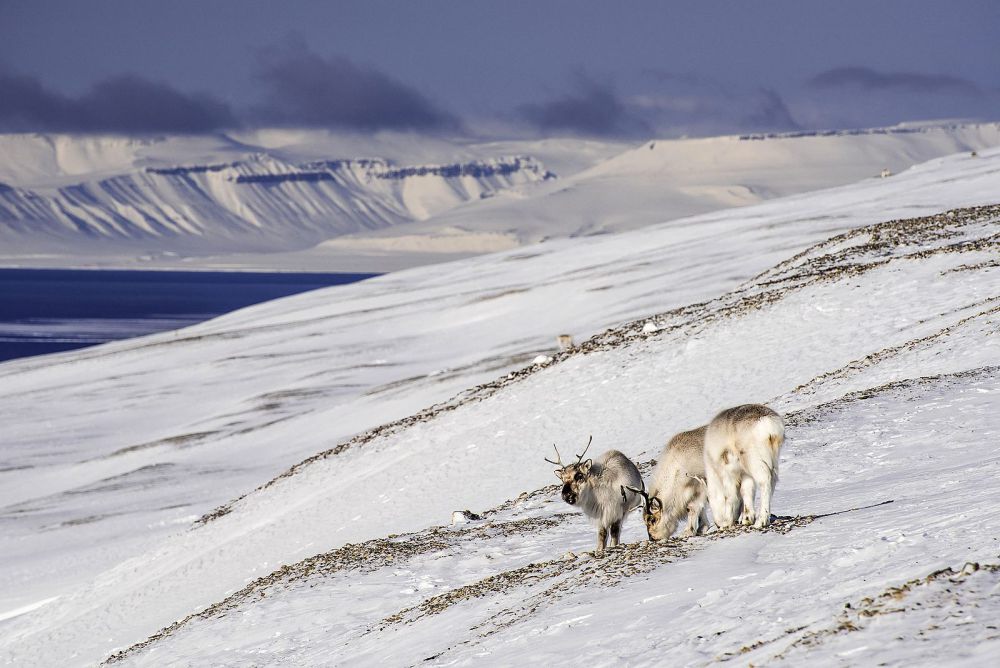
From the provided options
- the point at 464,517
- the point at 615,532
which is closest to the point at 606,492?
the point at 615,532

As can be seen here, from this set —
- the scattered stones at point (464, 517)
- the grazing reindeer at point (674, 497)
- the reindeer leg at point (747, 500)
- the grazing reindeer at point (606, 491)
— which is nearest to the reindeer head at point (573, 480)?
the grazing reindeer at point (606, 491)

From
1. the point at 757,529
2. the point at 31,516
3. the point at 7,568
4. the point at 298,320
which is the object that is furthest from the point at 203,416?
the point at 757,529

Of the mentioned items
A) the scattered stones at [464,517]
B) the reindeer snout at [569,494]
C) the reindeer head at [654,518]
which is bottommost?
the scattered stones at [464,517]

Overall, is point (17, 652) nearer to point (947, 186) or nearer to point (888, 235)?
point (888, 235)

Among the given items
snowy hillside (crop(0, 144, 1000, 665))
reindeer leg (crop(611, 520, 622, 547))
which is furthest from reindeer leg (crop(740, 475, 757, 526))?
reindeer leg (crop(611, 520, 622, 547))

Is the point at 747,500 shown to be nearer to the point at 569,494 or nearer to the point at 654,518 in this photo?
the point at 654,518

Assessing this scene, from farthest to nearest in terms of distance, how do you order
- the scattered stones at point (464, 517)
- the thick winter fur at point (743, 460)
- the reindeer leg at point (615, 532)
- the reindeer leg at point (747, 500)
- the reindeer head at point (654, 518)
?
the scattered stones at point (464, 517), the reindeer leg at point (615, 532), the reindeer head at point (654, 518), the reindeer leg at point (747, 500), the thick winter fur at point (743, 460)

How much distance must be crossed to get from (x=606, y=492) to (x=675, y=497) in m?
1.01

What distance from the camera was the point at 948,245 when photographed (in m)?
45.5

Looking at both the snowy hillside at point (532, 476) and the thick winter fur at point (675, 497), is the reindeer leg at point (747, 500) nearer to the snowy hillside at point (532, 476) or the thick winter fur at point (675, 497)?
the snowy hillside at point (532, 476)

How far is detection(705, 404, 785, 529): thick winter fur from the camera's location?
15.4 meters

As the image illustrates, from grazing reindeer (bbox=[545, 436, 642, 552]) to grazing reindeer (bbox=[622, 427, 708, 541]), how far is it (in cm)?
49

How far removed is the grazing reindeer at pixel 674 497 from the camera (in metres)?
17.0

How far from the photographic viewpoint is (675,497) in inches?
674
